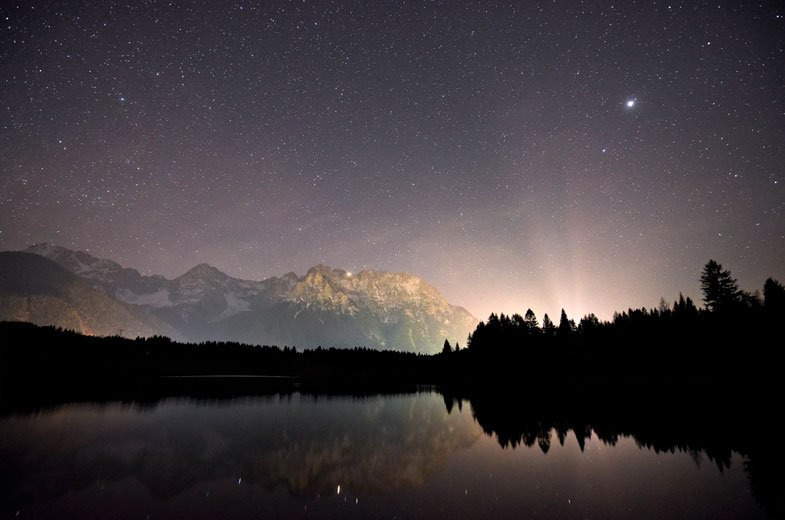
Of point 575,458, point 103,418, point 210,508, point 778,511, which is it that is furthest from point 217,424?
point 778,511

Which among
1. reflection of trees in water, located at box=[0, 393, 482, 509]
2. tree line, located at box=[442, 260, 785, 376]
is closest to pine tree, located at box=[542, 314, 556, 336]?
tree line, located at box=[442, 260, 785, 376]

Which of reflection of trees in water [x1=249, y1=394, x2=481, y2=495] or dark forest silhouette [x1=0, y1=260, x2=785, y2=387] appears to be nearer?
reflection of trees in water [x1=249, y1=394, x2=481, y2=495]

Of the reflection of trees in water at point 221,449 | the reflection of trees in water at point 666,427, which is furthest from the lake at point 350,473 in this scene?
the reflection of trees in water at point 666,427

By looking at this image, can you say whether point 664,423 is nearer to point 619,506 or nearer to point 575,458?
point 575,458

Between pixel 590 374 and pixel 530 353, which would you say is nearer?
pixel 590 374

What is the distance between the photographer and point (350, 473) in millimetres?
19234

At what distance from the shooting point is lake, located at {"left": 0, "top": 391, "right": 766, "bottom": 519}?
14.0m

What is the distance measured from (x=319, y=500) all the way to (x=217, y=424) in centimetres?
2243

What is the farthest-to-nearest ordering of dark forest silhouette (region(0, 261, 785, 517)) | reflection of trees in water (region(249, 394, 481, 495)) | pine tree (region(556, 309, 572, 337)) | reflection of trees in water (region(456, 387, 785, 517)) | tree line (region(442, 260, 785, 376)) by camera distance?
pine tree (region(556, 309, 572, 337)) → tree line (region(442, 260, 785, 376)) → dark forest silhouette (region(0, 261, 785, 517)) → reflection of trees in water (region(456, 387, 785, 517)) → reflection of trees in water (region(249, 394, 481, 495))

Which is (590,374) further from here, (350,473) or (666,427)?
(350,473)

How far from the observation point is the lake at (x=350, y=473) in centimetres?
1396

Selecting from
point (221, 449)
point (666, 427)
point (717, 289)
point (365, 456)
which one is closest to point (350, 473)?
point (365, 456)

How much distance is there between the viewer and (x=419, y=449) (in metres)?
25.4

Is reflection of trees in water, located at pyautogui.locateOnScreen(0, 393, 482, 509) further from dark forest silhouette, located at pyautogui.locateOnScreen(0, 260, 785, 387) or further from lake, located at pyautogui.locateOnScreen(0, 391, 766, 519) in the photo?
dark forest silhouette, located at pyautogui.locateOnScreen(0, 260, 785, 387)
